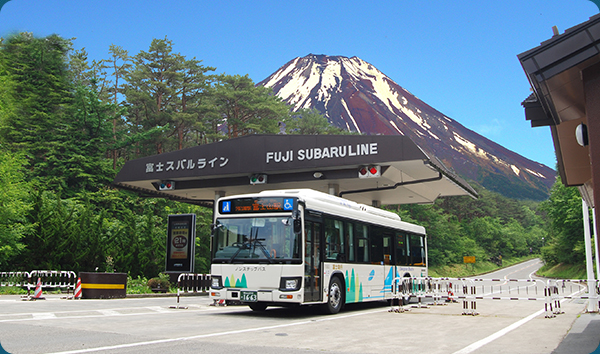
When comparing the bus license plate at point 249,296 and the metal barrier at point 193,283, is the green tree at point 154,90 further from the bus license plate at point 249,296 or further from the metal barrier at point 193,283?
the bus license plate at point 249,296

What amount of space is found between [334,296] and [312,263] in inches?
61.4

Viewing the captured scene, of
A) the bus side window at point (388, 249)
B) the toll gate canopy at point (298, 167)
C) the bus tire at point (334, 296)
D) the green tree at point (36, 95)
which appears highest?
the green tree at point (36, 95)

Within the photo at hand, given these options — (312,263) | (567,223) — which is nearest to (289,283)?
(312,263)

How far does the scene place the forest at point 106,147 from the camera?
2442cm

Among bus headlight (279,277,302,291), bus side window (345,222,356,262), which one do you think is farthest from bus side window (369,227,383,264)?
bus headlight (279,277,302,291)

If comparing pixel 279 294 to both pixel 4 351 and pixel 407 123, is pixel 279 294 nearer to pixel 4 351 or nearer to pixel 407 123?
pixel 4 351

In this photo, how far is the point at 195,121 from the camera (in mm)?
50750

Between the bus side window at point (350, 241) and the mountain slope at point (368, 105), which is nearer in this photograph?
the bus side window at point (350, 241)

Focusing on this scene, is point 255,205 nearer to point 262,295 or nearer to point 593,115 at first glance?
point 262,295

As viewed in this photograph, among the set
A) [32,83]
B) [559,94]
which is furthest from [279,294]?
[32,83]

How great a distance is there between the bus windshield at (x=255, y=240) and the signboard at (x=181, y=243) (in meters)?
7.89

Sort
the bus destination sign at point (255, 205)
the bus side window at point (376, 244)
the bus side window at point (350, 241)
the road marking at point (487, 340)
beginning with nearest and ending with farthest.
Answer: the road marking at point (487, 340) → the bus destination sign at point (255, 205) → the bus side window at point (350, 241) → the bus side window at point (376, 244)

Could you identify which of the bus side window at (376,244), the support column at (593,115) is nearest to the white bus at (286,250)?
the bus side window at (376,244)

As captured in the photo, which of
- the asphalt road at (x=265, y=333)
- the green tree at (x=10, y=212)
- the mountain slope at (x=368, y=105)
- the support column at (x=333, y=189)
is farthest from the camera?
the mountain slope at (x=368, y=105)
